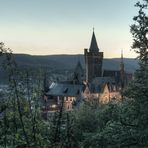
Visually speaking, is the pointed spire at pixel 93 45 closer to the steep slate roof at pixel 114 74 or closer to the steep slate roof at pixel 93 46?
the steep slate roof at pixel 93 46

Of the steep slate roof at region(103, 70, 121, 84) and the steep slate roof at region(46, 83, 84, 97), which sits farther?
the steep slate roof at region(46, 83, 84, 97)

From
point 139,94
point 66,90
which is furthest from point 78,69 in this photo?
point 139,94

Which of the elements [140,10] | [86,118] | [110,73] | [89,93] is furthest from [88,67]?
[140,10]

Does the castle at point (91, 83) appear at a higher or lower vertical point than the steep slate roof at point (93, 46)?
lower

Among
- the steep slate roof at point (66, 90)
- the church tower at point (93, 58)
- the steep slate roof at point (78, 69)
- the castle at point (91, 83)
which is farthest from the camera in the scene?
the steep slate roof at point (78, 69)

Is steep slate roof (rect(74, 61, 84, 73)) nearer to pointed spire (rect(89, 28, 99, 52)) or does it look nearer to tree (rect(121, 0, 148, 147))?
pointed spire (rect(89, 28, 99, 52))

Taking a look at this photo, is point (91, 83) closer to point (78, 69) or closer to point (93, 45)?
point (93, 45)

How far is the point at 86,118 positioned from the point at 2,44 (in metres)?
43.0

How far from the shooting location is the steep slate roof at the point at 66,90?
129m

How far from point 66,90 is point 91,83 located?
33.0 feet

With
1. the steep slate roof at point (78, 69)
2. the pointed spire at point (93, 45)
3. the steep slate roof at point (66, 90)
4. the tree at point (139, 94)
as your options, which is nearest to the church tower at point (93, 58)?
the pointed spire at point (93, 45)

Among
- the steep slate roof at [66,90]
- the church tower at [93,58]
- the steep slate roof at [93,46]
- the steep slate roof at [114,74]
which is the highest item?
the steep slate roof at [93,46]

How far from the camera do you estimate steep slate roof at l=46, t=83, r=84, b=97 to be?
129 metres

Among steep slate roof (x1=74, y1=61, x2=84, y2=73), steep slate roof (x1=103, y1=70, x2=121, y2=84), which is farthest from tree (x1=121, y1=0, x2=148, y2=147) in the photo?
steep slate roof (x1=74, y1=61, x2=84, y2=73)
